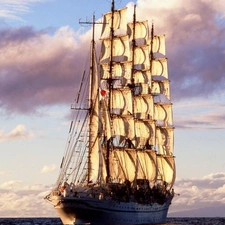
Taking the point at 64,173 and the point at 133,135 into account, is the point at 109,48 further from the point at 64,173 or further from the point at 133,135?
the point at 64,173

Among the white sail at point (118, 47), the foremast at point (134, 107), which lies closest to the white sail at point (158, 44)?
the foremast at point (134, 107)

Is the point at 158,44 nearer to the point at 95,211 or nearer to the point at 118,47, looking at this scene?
the point at 118,47

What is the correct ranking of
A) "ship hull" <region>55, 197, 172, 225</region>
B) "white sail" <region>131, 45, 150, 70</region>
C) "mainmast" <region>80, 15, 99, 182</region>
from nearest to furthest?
"ship hull" <region>55, 197, 172, 225</region>
"mainmast" <region>80, 15, 99, 182</region>
"white sail" <region>131, 45, 150, 70</region>

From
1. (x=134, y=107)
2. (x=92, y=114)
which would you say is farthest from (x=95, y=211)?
Answer: (x=134, y=107)

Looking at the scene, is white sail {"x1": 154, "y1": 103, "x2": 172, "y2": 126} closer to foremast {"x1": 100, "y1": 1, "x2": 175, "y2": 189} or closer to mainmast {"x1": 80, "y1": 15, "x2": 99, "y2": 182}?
foremast {"x1": 100, "y1": 1, "x2": 175, "y2": 189}

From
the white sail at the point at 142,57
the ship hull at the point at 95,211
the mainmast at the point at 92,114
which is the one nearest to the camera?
the ship hull at the point at 95,211

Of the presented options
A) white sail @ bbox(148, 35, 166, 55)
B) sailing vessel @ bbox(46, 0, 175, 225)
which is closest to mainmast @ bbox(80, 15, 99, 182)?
sailing vessel @ bbox(46, 0, 175, 225)

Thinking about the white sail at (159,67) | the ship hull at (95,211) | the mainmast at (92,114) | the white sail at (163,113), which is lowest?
the ship hull at (95,211)

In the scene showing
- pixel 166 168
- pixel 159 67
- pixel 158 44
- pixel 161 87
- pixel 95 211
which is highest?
pixel 158 44

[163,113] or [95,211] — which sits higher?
[163,113]

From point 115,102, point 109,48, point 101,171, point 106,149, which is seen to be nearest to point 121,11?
point 109,48

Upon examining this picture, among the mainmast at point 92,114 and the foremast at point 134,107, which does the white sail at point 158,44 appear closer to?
the foremast at point 134,107

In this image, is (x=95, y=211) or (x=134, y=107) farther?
(x=134, y=107)

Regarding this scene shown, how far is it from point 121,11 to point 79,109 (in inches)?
1254
